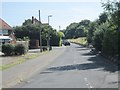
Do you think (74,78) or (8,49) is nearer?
(74,78)

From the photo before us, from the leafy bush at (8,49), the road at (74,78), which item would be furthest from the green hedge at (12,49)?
the road at (74,78)

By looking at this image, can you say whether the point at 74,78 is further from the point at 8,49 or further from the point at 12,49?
the point at 8,49

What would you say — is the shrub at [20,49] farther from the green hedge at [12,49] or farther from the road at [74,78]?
the road at [74,78]

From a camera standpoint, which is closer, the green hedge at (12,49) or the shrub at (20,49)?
the green hedge at (12,49)

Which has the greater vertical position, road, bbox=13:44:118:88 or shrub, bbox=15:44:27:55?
shrub, bbox=15:44:27:55

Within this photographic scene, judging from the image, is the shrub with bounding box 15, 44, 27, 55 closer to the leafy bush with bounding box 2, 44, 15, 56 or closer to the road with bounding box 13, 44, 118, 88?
the leafy bush with bounding box 2, 44, 15, 56

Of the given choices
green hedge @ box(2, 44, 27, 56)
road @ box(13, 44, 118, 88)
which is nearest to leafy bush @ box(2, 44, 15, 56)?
green hedge @ box(2, 44, 27, 56)

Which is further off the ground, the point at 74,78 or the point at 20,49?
the point at 20,49

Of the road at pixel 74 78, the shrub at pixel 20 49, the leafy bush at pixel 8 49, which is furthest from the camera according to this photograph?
the shrub at pixel 20 49

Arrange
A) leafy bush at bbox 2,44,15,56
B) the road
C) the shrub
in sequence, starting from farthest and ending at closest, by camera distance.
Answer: the shrub, leafy bush at bbox 2,44,15,56, the road

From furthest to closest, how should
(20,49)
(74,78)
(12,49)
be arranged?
(20,49) < (12,49) < (74,78)

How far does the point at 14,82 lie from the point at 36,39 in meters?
73.4

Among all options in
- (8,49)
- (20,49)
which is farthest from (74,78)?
(20,49)

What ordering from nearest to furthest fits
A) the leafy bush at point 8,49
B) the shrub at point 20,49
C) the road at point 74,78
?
the road at point 74,78
the leafy bush at point 8,49
the shrub at point 20,49
